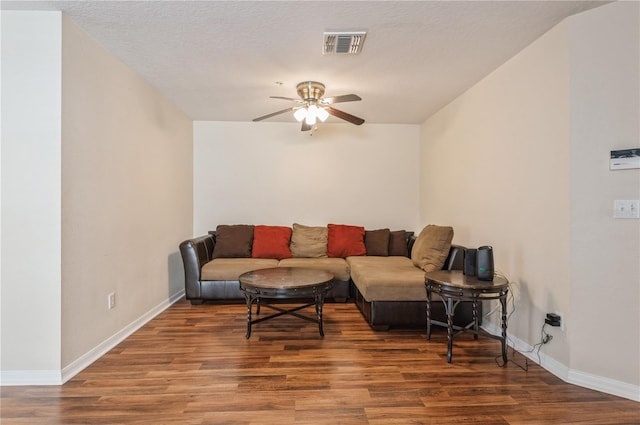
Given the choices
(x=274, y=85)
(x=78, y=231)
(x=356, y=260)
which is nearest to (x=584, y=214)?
(x=356, y=260)

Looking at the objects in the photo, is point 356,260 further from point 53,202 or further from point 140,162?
point 53,202

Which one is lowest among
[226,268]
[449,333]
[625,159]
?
[449,333]

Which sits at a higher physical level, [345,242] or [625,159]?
[625,159]

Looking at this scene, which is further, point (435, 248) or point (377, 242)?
point (377, 242)

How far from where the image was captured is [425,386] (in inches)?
84.3

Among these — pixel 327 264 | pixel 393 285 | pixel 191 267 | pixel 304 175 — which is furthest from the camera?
pixel 304 175

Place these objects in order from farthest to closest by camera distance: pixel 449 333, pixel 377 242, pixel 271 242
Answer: pixel 377 242 → pixel 271 242 → pixel 449 333

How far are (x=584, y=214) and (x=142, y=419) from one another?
2941mm

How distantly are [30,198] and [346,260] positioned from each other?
3.27 meters

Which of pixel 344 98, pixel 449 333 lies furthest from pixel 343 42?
pixel 449 333

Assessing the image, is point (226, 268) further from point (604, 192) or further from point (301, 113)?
point (604, 192)

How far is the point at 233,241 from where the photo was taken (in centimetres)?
451

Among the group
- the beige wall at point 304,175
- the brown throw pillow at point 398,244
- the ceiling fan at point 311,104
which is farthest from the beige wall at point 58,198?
the brown throw pillow at point 398,244

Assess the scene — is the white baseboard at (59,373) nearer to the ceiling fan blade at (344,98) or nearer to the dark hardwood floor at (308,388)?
the dark hardwood floor at (308,388)
